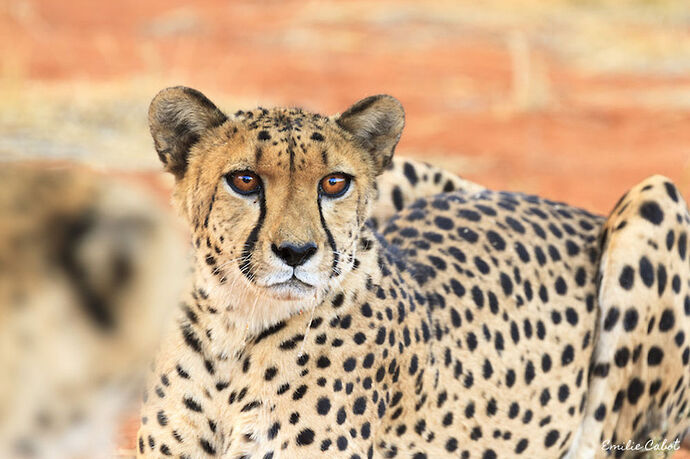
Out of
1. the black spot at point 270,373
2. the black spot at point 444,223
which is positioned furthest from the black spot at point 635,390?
the black spot at point 270,373

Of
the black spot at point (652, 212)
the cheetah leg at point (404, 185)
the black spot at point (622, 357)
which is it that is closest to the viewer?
the black spot at point (622, 357)

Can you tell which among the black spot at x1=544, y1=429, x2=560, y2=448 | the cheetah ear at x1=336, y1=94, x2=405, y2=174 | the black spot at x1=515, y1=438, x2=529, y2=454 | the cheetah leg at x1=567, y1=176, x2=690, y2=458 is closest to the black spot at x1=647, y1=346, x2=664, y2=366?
the cheetah leg at x1=567, y1=176, x2=690, y2=458

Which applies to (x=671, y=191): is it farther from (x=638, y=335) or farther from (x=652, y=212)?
(x=638, y=335)

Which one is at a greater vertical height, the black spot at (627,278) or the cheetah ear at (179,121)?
the cheetah ear at (179,121)

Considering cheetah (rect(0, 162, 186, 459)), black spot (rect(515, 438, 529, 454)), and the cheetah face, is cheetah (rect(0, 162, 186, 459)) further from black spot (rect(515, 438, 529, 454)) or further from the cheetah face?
black spot (rect(515, 438, 529, 454))

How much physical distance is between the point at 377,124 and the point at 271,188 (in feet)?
1.78

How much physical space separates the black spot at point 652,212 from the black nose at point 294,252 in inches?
63.3

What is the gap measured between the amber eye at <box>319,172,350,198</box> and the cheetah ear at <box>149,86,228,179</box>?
1.24ft

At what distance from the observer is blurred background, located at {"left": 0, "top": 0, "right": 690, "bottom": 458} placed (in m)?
9.20

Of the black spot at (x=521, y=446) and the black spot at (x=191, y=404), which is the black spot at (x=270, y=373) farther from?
the black spot at (x=521, y=446)

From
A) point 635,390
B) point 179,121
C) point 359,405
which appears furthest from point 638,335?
point 179,121

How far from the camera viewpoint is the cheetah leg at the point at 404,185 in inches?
166

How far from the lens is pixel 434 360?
11.4ft

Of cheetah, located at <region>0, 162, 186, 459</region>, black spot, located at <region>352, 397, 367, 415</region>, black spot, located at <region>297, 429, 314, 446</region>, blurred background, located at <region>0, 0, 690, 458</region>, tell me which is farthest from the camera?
blurred background, located at <region>0, 0, 690, 458</region>
